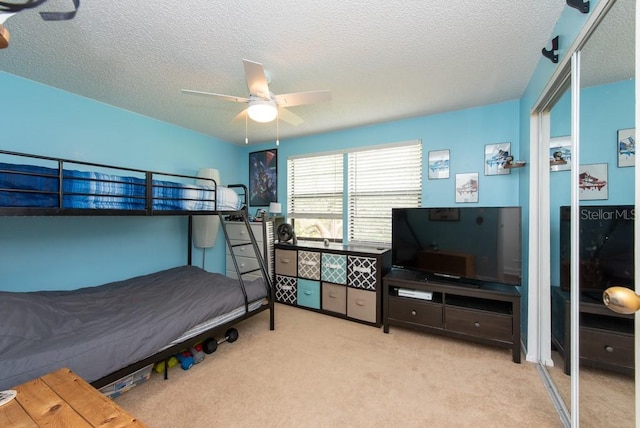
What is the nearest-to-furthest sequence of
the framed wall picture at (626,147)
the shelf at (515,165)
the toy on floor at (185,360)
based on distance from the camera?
the framed wall picture at (626,147) → the toy on floor at (185,360) → the shelf at (515,165)

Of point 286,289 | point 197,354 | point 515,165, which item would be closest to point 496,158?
point 515,165

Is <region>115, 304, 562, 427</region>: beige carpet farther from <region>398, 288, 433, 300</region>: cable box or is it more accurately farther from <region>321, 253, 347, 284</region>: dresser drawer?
<region>321, 253, 347, 284</region>: dresser drawer

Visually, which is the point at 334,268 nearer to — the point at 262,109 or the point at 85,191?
the point at 262,109

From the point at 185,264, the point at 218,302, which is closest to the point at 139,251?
the point at 185,264

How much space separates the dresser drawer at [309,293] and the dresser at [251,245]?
0.52 metres

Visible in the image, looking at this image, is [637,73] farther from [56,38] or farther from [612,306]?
[56,38]

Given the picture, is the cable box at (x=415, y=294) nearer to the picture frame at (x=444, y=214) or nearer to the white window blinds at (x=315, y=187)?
the picture frame at (x=444, y=214)

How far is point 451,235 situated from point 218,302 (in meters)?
2.35

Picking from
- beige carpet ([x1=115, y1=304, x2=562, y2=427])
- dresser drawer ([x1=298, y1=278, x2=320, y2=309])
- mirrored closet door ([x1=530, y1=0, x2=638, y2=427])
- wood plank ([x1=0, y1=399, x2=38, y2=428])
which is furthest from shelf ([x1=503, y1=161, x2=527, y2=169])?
wood plank ([x1=0, y1=399, x2=38, y2=428])

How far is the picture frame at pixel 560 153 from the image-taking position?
5.30 feet

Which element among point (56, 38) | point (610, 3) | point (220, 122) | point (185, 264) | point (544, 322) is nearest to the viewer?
point (610, 3)

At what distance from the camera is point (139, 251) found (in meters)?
3.20

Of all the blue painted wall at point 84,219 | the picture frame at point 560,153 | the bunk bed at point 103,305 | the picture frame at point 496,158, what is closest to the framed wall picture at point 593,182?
the picture frame at point 560,153

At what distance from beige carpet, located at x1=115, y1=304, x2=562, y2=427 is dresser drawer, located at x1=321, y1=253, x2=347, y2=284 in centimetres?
72
